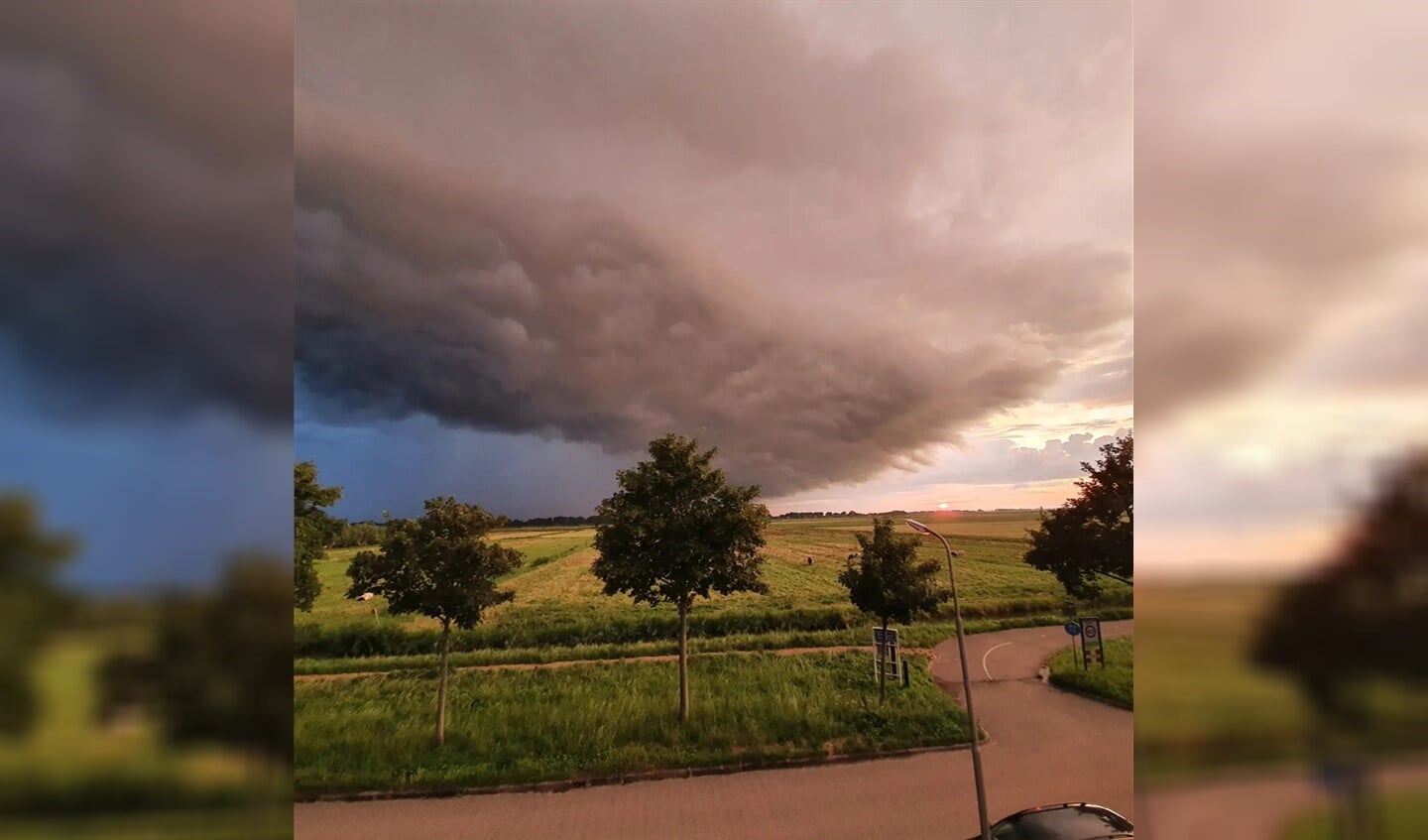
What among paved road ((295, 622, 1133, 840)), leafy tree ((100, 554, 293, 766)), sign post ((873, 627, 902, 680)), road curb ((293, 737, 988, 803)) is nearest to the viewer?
leafy tree ((100, 554, 293, 766))

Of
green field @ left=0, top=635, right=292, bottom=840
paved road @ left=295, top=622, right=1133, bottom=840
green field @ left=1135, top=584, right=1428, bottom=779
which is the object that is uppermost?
green field @ left=1135, top=584, right=1428, bottom=779

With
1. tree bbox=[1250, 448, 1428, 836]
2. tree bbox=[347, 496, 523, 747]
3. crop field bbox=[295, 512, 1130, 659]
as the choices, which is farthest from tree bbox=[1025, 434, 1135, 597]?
tree bbox=[347, 496, 523, 747]

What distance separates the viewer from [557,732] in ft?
16.1

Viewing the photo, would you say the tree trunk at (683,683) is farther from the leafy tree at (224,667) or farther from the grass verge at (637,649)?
the leafy tree at (224,667)

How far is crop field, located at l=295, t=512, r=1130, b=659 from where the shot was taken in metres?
6.73

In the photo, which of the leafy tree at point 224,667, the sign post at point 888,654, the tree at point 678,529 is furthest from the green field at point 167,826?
the sign post at point 888,654

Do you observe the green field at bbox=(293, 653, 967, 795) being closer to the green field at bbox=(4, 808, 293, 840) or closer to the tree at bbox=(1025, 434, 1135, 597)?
the tree at bbox=(1025, 434, 1135, 597)

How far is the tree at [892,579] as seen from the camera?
611 centimetres

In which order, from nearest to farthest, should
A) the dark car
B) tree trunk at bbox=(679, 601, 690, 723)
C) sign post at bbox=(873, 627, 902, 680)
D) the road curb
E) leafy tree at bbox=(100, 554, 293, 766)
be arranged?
leafy tree at bbox=(100, 554, 293, 766), the dark car, the road curb, tree trunk at bbox=(679, 601, 690, 723), sign post at bbox=(873, 627, 902, 680)

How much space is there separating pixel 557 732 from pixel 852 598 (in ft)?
11.6

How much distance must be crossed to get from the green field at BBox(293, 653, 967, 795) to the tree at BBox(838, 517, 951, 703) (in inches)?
30.6

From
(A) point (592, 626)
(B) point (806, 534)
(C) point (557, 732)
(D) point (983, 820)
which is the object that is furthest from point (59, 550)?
(B) point (806, 534)

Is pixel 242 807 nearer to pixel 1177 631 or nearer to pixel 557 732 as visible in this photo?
pixel 1177 631

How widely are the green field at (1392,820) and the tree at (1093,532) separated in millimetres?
4932
